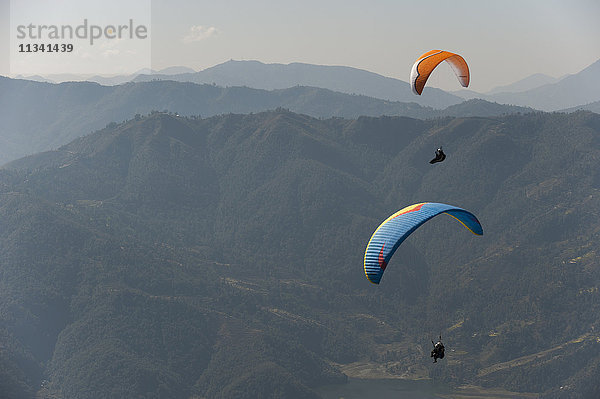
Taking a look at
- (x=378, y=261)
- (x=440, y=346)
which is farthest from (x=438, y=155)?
(x=440, y=346)

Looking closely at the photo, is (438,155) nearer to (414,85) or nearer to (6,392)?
(414,85)

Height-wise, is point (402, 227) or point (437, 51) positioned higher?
point (437, 51)

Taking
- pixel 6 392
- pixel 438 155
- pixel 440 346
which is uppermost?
pixel 438 155

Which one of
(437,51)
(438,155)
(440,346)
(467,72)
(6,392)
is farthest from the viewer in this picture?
(6,392)

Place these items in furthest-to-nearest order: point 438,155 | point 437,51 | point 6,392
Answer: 1. point 6,392
2. point 437,51
3. point 438,155

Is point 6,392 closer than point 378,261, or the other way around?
point 378,261

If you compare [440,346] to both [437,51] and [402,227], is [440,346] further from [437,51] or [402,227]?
[437,51]

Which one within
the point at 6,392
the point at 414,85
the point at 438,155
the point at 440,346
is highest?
the point at 414,85

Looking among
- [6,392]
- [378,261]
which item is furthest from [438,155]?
[6,392]

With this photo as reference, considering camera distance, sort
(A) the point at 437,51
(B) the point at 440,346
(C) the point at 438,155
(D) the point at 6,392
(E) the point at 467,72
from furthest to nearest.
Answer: (D) the point at 6,392
(E) the point at 467,72
(A) the point at 437,51
(C) the point at 438,155
(B) the point at 440,346
